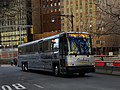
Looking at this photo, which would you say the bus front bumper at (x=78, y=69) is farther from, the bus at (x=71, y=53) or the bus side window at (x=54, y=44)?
the bus side window at (x=54, y=44)

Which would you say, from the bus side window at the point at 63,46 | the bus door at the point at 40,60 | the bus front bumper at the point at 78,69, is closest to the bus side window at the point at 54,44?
the bus side window at the point at 63,46

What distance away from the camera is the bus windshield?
2648 centimetres

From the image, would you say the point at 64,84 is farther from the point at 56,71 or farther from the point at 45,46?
the point at 45,46

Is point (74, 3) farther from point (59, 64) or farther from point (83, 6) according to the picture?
point (59, 64)

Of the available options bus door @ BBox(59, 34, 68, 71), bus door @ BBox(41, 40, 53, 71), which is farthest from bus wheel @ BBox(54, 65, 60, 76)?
bus door @ BBox(41, 40, 53, 71)

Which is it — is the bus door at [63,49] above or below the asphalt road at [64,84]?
above

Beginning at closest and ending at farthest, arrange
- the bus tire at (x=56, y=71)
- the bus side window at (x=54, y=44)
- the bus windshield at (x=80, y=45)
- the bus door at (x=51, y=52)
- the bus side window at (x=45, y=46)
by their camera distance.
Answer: the bus windshield at (x=80, y=45), the bus side window at (x=54, y=44), the bus tire at (x=56, y=71), the bus door at (x=51, y=52), the bus side window at (x=45, y=46)

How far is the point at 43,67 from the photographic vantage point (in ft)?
106

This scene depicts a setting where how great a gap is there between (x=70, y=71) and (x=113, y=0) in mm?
10747

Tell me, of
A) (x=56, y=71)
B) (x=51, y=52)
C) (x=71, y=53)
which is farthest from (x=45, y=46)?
(x=71, y=53)

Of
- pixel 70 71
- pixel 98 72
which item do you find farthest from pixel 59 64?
pixel 98 72

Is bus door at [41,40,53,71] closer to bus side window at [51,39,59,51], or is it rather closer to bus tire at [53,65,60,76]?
bus side window at [51,39,59,51]

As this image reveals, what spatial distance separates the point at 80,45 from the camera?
26812 mm

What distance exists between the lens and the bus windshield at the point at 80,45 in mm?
26484
